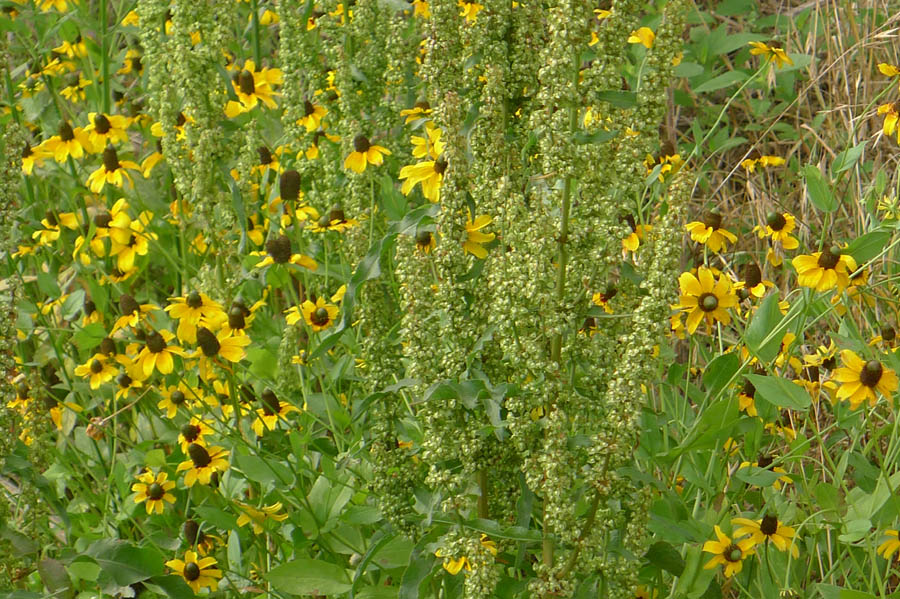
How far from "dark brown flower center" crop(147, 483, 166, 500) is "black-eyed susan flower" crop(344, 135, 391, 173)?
725 mm

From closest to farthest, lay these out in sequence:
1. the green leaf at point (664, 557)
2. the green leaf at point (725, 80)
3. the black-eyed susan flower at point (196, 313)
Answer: the green leaf at point (664, 557)
the black-eyed susan flower at point (196, 313)
the green leaf at point (725, 80)

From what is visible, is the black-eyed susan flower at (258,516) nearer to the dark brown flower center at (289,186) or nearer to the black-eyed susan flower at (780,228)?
the dark brown flower center at (289,186)

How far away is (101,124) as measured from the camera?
2826 mm

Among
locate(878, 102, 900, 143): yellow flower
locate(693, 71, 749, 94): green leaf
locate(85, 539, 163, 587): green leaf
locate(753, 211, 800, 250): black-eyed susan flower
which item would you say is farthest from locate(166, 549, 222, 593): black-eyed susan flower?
locate(693, 71, 749, 94): green leaf

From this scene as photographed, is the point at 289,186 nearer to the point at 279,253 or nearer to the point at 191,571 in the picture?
the point at 279,253

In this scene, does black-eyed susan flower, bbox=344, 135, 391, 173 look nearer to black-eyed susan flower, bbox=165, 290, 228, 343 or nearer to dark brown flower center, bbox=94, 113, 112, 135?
black-eyed susan flower, bbox=165, 290, 228, 343

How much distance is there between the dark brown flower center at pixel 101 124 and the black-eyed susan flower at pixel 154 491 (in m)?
1.03

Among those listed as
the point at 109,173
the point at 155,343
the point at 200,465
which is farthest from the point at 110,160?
the point at 200,465

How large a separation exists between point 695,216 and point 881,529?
1.60 metres

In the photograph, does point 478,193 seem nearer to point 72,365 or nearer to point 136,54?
point 72,365

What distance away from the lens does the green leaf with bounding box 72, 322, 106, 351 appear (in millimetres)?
2494

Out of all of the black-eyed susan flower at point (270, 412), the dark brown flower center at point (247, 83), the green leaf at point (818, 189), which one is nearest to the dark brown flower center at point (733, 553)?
the green leaf at point (818, 189)

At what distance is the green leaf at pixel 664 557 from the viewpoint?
5.86 ft

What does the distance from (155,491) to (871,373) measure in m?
1.32
